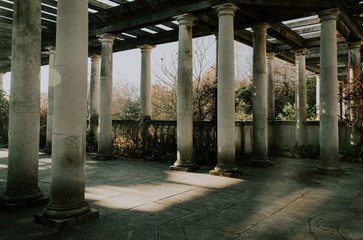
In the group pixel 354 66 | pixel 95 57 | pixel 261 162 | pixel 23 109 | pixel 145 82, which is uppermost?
pixel 95 57

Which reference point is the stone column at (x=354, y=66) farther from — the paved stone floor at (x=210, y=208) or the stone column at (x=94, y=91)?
the stone column at (x=94, y=91)

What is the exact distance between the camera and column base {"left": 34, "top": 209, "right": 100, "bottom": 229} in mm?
4953

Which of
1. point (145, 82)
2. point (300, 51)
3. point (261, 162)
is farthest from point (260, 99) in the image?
point (145, 82)

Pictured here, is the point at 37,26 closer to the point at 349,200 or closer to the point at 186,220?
the point at 186,220

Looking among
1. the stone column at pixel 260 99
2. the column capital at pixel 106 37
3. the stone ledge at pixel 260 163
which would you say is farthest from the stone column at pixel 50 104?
the stone ledge at pixel 260 163

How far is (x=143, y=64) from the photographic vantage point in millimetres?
16828

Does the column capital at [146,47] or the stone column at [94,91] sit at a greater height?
the column capital at [146,47]

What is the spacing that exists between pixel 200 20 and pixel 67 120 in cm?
952

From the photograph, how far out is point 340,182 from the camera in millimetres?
9250

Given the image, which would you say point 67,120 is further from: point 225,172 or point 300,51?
point 300,51

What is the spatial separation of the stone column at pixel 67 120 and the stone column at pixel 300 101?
46.8ft

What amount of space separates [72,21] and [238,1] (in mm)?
7098

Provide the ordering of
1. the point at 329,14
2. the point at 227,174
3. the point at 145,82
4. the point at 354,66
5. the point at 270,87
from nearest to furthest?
the point at 227,174, the point at 329,14, the point at 354,66, the point at 145,82, the point at 270,87

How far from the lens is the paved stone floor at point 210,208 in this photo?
4801 millimetres
